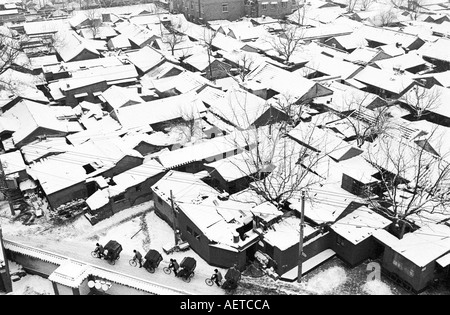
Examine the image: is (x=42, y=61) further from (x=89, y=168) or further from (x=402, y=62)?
(x=402, y=62)

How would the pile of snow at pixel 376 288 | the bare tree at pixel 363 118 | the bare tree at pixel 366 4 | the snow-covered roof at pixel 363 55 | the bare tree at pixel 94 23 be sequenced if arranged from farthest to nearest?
the bare tree at pixel 366 4, the bare tree at pixel 94 23, the snow-covered roof at pixel 363 55, the bare tree at pixel 363 118, the pile of snow at pixel 376 288

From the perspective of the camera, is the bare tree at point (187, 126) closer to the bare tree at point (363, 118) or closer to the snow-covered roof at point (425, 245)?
the bare tree at point (363, 118)

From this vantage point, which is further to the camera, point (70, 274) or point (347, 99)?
point (347, 99)

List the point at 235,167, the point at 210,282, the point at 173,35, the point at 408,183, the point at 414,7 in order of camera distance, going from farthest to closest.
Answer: the point at 414,7 < the point at 173,35 < the point at 235,167 < the point at 408,183 < the point at 210,282

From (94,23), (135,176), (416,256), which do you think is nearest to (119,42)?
(94,23)

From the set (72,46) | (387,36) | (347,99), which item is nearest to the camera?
(347,99)

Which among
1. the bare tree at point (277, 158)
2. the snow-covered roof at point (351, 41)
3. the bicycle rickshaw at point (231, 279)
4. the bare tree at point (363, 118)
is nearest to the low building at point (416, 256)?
the bare tree at point (277, 158)

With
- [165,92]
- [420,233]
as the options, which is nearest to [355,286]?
[420,233]

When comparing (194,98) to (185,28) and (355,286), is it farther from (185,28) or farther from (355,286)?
(185,28)
